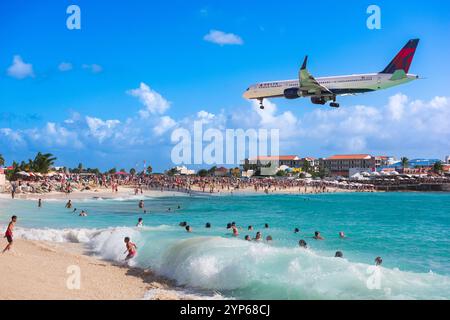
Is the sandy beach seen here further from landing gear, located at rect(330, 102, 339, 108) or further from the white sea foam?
landing gear, located at rect(330, 102, 339, 108)

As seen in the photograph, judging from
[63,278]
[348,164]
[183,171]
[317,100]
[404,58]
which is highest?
[404,58]

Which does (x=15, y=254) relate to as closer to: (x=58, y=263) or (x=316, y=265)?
(x=58, y=263)

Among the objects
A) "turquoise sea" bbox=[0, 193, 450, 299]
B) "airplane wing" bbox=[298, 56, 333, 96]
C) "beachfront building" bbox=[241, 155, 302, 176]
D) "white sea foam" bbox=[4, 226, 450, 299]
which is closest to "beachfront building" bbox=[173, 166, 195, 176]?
"beachfront building" bbox=[241, 155, 302, 176]

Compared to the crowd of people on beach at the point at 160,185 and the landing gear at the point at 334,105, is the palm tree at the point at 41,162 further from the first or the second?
the landing gear at the point at 334,105

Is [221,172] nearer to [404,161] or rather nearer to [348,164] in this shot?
[348,164]

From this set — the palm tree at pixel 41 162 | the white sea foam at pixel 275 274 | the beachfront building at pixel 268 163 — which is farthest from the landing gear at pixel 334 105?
the beachfront building at pixel 268 163

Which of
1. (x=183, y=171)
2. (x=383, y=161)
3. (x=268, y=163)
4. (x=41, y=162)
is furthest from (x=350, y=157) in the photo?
(x=41, y=162)
